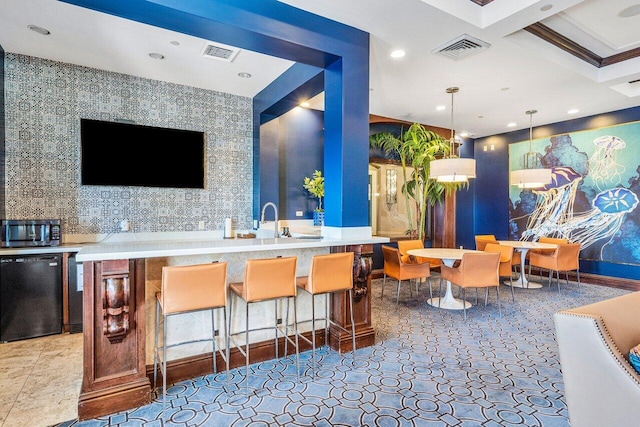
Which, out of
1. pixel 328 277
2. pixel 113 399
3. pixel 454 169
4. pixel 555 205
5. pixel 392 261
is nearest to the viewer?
pixel 113 399

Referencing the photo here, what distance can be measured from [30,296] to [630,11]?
665 centimetres

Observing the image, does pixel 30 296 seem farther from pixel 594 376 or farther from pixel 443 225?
pixel 443 225

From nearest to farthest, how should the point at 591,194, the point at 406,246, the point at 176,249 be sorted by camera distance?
the point at 176,249 → the point at 406,246 → the point at 591,194

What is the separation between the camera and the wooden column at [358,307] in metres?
3.32

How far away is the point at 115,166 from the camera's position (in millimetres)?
4426

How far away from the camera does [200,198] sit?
5.02 meters

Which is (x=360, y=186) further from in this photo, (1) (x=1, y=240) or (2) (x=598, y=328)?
(1) (x=1, y=240)

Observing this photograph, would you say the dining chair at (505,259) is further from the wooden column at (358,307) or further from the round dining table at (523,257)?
the wooden column at (358,307)

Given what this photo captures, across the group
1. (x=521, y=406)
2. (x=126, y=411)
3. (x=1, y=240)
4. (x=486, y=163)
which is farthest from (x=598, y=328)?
(x=486, y=163)

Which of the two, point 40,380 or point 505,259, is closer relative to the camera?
point 40,380

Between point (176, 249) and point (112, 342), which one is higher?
point (176, 249)

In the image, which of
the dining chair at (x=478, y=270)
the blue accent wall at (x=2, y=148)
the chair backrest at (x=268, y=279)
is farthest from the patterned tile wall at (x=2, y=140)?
the dining chair at (x=478, y=270)

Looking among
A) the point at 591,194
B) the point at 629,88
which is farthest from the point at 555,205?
the point at 629,88

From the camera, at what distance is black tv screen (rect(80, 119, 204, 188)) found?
427 cm
